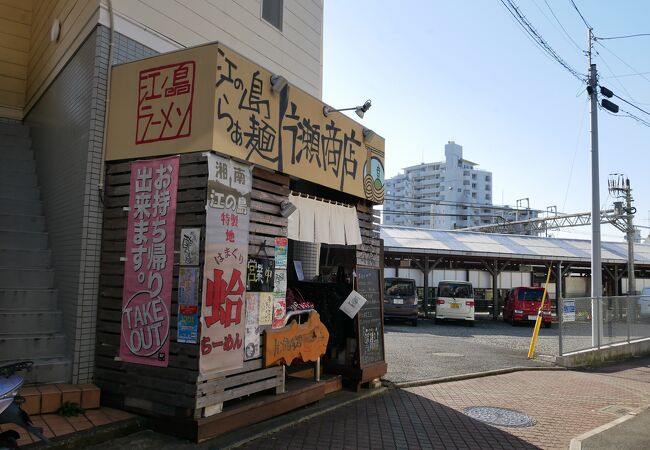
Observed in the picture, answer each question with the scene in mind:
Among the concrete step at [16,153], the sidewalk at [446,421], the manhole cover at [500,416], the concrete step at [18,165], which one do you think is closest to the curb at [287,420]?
the sidewalk at [446,421]

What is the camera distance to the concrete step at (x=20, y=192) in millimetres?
7706

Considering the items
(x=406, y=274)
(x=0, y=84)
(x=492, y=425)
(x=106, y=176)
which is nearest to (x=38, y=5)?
(x=0, y=84)

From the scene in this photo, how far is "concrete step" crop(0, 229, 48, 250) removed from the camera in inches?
270

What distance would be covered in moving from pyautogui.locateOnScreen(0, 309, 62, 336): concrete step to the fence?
11282 mm

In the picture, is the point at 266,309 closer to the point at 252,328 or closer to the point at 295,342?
the point at 252,328

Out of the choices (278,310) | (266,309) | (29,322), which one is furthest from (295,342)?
(29,322)

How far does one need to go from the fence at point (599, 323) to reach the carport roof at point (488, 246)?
8305 millimetres

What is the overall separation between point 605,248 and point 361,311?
27.3 m

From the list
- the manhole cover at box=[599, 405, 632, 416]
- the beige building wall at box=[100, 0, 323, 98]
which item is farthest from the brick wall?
the manhole cover at box=[599, 405, 632, 416]

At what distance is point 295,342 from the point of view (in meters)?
6.57

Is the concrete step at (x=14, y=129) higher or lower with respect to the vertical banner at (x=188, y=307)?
higher

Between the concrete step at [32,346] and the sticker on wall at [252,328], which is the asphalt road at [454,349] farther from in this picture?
the concrete step at [32,346]

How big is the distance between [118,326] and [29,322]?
1342 millimetres

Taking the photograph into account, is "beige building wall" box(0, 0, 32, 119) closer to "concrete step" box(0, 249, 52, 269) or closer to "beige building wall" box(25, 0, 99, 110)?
"beige building wall" box(25, 0, 99, 110)
